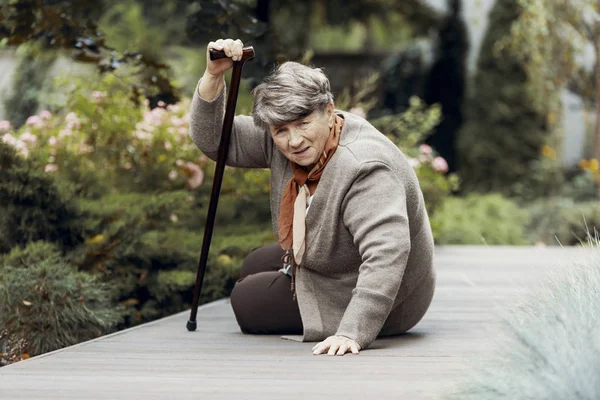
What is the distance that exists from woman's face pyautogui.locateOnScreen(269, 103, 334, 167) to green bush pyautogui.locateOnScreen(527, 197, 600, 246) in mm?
6037

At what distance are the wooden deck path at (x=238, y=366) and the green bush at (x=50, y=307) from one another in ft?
0.89

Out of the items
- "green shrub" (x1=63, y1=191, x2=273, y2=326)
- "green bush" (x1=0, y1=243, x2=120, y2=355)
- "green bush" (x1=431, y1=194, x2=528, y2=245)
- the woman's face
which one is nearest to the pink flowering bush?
"green shrub" (x1=63, y1=191, x2=273, y2=326)

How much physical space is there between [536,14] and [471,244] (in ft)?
8.16

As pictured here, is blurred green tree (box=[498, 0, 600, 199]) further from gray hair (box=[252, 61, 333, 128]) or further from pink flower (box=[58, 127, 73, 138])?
gray hair (box=[252, 61, 333, 128])

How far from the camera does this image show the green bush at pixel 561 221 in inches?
360

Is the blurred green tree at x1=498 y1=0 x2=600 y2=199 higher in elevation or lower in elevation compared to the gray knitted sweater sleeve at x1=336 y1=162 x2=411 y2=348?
lower

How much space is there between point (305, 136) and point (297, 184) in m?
0.26

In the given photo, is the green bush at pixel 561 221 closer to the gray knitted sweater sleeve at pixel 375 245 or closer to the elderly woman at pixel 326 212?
the elderly woman at pixel 326 212

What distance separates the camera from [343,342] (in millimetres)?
2986

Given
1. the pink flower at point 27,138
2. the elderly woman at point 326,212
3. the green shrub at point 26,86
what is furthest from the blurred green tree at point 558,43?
the elderly woman at point 326,212

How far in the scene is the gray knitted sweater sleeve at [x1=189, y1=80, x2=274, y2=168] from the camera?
3396 mm

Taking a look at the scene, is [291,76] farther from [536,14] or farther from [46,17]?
[536,14]

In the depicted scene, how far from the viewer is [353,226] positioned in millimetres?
3086

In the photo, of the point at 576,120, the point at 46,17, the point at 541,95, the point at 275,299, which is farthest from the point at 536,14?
the point at 275,299
